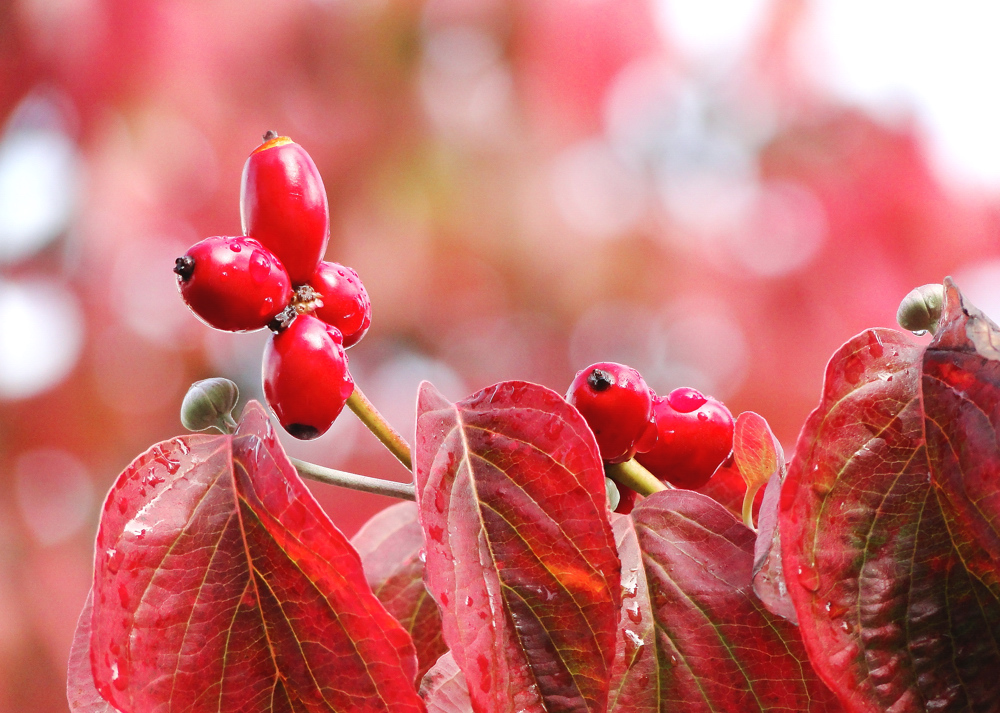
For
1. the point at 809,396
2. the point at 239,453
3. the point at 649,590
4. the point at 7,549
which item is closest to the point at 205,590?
the point at 239,453

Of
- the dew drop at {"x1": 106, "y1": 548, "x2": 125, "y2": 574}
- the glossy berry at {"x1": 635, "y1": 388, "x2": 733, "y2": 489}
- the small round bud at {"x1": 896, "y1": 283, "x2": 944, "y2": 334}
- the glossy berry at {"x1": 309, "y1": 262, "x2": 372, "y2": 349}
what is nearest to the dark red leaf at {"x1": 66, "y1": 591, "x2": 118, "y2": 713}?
the dew drop at {"x1": 106, "y1": 548, "x2": 125, "y2": 574}

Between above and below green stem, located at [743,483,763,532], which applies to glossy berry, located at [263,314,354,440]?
above

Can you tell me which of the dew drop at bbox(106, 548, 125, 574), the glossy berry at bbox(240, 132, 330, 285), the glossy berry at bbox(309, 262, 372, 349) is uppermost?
the glossy berry at bbox(240, 132, 330, 285)

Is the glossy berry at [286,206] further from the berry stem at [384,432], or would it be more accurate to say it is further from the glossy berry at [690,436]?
the glossy berry at [690,436]

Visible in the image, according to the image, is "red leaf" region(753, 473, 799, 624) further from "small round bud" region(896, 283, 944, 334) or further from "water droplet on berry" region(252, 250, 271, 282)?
"water droplet on berry" region(252, 250, 271, 282)

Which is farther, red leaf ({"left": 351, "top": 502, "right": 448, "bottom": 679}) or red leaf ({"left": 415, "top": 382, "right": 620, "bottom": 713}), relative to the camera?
red leaf ({"left": 351, "top": 502, "right": 448, "bottom": 679})

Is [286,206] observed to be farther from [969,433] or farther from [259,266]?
[969,433]

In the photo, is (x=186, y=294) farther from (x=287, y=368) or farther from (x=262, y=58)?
(x=262, y=58)

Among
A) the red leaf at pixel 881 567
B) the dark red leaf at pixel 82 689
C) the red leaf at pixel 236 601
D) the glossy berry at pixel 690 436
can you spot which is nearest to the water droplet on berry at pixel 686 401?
the glossy berry at pixel 690 436
